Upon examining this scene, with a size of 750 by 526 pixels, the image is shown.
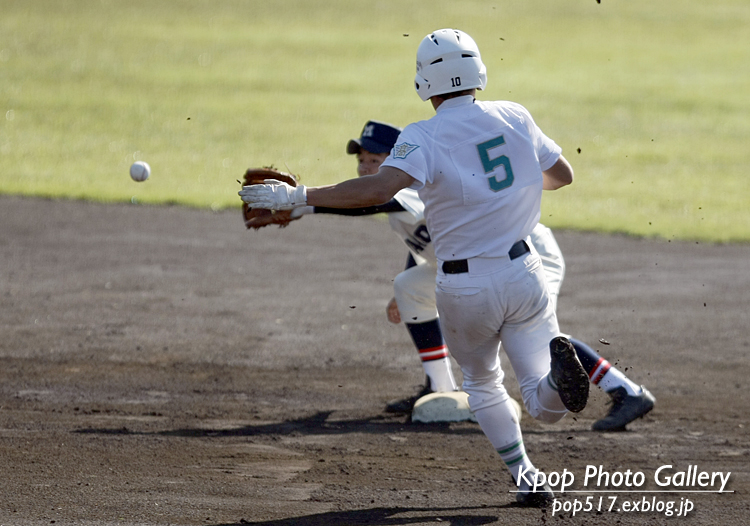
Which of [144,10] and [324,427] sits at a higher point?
[144,10]

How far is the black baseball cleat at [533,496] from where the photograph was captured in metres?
4.90

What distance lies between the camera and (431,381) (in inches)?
269

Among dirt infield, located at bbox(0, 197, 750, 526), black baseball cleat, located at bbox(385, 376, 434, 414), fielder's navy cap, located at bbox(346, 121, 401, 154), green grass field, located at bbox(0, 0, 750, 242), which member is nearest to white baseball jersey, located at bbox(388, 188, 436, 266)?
fielder's navy cap, located at bbox(346, 121, 401, 154)

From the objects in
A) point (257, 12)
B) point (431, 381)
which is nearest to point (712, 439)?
point (431, 381)

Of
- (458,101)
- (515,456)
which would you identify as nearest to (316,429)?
(515,456)

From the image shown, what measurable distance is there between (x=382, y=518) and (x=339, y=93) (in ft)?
70.0

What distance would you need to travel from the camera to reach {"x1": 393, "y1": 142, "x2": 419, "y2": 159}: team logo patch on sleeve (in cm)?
442

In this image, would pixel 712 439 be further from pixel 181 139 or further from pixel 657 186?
pixel 181 139

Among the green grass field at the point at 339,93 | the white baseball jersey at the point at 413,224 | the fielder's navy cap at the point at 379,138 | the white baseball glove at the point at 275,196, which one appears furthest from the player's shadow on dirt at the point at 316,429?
the green grass field at the point at 339,93

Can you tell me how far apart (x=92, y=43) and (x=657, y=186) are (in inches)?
767

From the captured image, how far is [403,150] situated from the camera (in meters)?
4.44

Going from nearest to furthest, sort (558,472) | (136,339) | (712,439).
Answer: (558,472) < (712,439) < (136,339)

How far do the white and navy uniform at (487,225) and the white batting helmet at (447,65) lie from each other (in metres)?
0.09

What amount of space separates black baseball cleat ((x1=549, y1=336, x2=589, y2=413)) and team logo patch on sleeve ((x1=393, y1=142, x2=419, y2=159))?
3.84 ft
